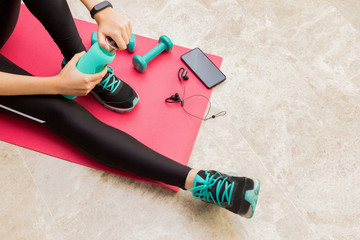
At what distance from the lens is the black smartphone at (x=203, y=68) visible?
113cm

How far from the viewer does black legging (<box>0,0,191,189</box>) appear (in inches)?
32.5

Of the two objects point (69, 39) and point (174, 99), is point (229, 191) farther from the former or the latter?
point (69, 39)

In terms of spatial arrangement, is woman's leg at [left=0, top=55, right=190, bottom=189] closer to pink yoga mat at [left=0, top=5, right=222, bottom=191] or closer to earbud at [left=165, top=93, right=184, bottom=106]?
pink yoga mat at [left=0, top=5, right=222, bottom=191]

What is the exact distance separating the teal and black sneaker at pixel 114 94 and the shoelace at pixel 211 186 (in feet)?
1.19

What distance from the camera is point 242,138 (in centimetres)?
107

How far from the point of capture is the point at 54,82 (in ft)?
2.54

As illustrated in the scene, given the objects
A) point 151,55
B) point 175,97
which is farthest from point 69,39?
point 175,97

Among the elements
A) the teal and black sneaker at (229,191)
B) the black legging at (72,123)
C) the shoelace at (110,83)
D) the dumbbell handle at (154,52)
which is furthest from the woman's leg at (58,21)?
the teal and black sneaker at (229,191)

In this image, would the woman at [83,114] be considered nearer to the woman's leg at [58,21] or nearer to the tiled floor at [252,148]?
the woman's leg at [58,21]

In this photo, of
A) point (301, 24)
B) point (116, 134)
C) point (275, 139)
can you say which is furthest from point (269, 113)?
point (116, 134)

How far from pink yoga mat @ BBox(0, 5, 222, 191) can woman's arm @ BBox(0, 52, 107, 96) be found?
24 centimetres

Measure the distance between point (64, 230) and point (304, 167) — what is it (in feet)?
2.75

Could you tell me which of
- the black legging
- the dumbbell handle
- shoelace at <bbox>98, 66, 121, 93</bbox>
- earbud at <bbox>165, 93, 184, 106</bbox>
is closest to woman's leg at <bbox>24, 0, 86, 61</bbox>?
the black legging

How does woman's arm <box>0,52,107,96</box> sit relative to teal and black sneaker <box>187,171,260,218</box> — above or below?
above
